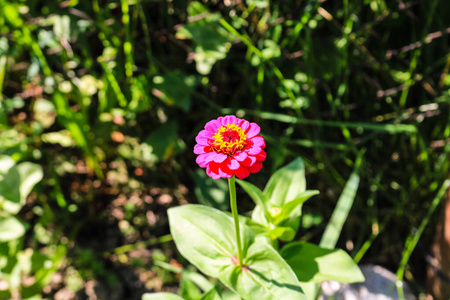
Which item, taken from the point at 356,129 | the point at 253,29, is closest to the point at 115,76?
the point at 253,29

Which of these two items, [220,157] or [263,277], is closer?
[220,157]

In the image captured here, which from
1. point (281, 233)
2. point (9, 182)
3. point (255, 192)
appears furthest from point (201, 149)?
point (9, 182)

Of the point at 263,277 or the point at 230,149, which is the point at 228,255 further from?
the point at 230,149

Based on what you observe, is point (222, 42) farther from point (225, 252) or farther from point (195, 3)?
point (225, 252)

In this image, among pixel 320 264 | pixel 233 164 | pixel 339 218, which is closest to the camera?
pixel 233 164

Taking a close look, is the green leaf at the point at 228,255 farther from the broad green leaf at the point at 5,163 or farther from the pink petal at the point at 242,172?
the broad green leaf at the point at 5,163

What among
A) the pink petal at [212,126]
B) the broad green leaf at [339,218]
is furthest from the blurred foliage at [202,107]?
the pink petal at [212,126]

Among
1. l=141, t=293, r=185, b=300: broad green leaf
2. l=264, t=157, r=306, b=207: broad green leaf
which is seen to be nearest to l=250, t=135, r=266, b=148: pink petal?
l=264, t=157, r=306, b=207: broad green leaf
